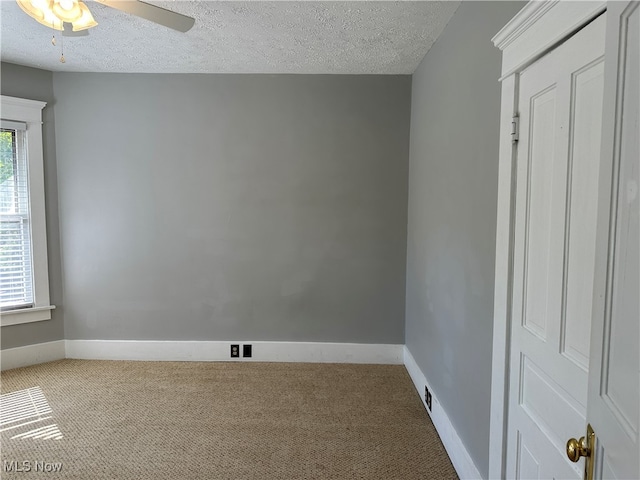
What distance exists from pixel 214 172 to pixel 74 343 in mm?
2031

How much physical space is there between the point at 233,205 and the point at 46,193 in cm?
163

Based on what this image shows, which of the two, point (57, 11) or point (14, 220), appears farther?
point (14, 220)

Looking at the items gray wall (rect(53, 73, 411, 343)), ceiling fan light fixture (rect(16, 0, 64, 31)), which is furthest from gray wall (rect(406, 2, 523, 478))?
ceiling fan light fixture (rect(16, 0, 64, 31))

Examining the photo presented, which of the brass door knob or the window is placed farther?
the window

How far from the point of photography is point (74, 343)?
3512mm

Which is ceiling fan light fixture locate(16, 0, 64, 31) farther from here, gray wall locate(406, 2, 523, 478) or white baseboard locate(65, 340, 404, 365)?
white baseboard locate(65, 340, 404, 365)

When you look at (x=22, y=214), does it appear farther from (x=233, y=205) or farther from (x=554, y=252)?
(x=554, y=252)

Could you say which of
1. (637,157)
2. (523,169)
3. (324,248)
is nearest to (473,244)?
(523,169)

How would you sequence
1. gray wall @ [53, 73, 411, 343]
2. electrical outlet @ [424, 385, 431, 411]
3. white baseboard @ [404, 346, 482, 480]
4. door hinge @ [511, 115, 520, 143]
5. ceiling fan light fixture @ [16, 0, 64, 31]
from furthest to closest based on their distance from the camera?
gray wall @ [53, 73, 411, 343] → electrical outlet @ [424, 385, 431, 411] → white baseboard @ [404, 346, 482, 480] → ceiling fan light fixture @ [16, 0, 64, 31] → door hinge @ [511, 115, 520, 143]

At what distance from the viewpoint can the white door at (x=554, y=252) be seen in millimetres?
1064

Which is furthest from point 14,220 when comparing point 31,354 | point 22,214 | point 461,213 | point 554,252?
point 554,252

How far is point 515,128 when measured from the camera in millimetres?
1456

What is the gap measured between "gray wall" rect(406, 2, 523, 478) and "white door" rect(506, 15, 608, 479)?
259mm

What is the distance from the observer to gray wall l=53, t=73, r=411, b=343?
11.0 ft
